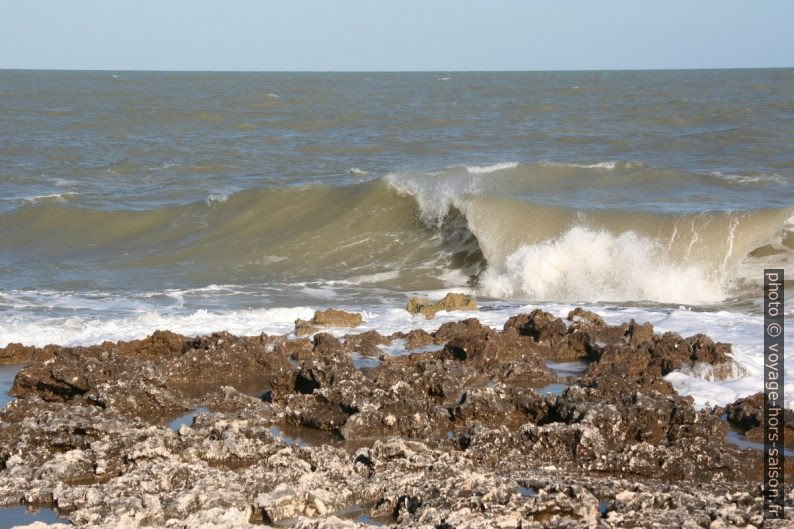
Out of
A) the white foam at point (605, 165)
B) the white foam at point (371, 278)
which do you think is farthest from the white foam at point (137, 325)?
the white foam at point (605, 165)

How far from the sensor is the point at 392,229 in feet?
54.1

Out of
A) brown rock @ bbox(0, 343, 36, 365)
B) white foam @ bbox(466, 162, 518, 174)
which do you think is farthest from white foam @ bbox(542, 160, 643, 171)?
brown rock @ bbox(0, 343, 36, 365)

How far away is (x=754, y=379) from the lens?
718cm

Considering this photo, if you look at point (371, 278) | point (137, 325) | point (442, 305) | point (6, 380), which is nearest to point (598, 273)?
point (371, 278)

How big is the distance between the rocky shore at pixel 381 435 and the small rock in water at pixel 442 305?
1.76 metres

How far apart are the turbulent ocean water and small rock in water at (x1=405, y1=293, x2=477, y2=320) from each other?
14cm

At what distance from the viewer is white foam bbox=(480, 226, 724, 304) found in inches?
488

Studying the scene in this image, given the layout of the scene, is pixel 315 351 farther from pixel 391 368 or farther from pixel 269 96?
pixel 269 96

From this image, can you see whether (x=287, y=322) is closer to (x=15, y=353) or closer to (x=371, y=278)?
(x=15, y=353)

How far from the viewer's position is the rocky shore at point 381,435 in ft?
15.4

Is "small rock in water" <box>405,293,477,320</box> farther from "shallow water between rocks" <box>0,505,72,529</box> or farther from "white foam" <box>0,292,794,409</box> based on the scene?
"shallow water between rocks" <box>0,505,72,529</box>

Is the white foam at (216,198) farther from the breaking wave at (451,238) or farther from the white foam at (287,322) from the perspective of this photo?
the white foam at (287,322)

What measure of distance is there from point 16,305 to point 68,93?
5355 cm

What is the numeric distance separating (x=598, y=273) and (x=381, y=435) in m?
7.54
